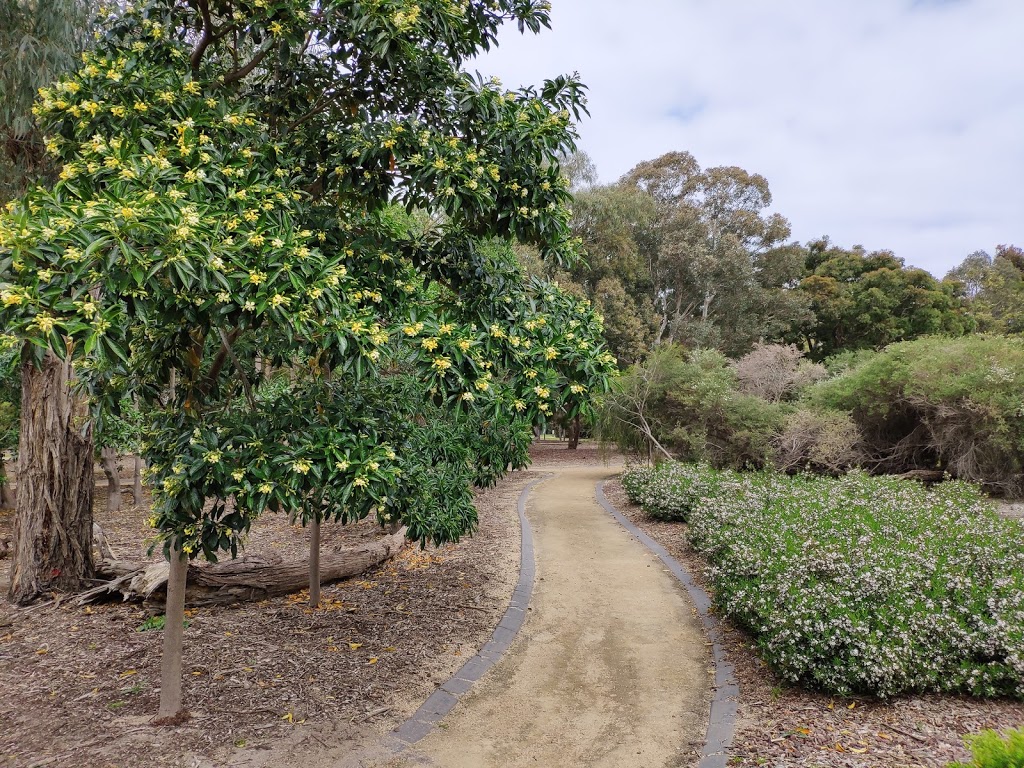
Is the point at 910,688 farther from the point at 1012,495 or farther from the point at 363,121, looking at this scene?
the point at 1012,495

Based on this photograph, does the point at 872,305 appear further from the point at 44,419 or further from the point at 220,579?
the point at 44,419

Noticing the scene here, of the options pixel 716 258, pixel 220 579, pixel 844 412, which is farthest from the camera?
pixel 716 258

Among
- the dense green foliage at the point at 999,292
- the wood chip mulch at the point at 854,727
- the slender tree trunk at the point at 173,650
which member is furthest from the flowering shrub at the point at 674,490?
the dense green foliage at the point at 999,292

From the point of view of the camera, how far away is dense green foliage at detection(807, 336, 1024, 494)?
10.7 metres

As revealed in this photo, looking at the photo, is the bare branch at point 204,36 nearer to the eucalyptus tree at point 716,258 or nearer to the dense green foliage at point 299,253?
the dense green foliage at point 299,253

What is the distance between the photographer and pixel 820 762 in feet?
10.9

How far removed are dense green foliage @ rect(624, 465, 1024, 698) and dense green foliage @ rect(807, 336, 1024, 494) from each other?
4588 mm

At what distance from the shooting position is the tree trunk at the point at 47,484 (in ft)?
19.1

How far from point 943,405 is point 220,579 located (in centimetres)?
1236

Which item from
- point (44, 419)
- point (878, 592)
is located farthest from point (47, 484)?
point (878, 592)

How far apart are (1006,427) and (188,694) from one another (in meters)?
12.5

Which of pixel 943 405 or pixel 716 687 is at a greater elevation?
pixel 943 405

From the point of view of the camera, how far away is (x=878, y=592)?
14.5 ft

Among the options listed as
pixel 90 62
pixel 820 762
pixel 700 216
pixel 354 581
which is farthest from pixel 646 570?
pixel 700 216
